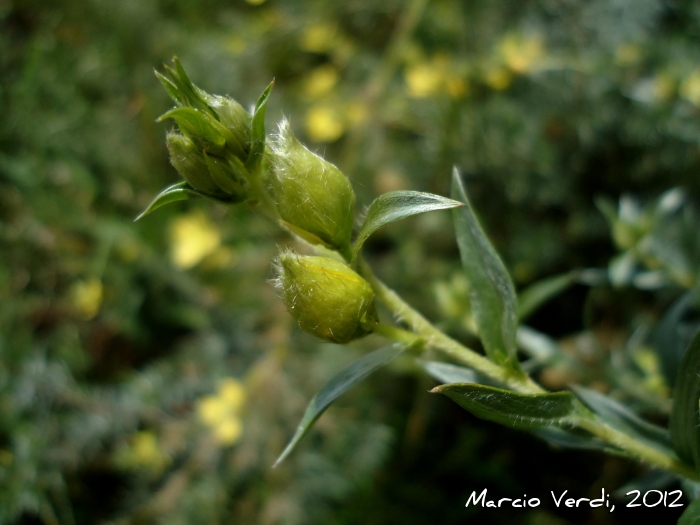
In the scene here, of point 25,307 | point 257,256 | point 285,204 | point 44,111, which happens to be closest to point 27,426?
point 25,307

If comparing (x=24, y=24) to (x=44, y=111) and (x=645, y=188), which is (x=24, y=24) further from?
(x=645, y=188)

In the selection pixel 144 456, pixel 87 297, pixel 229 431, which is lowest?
pixel 144 456

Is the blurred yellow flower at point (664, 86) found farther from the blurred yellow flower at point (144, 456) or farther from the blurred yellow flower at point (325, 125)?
the blurred yellow flower at point (144, 456)

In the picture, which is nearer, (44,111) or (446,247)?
(446,247)

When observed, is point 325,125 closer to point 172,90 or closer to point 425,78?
point 425,78

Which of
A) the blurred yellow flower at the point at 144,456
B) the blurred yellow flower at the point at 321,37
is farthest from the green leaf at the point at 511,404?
the blurred yellow flower at the point at 321,37

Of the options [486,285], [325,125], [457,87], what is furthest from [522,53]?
[486,285]
